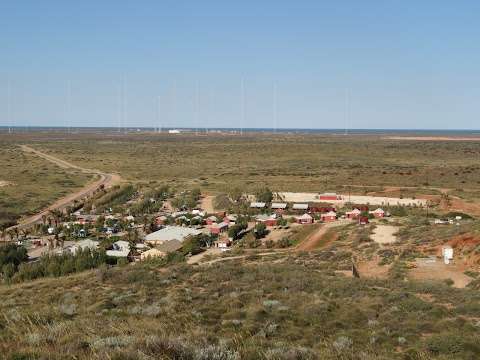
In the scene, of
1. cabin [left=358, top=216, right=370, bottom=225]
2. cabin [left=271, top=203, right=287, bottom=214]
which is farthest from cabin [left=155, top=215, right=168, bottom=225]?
cabin [left=358, top=216, right=370, bottom=225]

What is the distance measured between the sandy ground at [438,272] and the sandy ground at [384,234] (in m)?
6.76

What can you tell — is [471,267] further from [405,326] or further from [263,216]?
[263,216]

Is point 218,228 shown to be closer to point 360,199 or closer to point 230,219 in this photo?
point 230,219

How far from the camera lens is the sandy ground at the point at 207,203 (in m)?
62.6

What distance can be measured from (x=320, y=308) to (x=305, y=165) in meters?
104

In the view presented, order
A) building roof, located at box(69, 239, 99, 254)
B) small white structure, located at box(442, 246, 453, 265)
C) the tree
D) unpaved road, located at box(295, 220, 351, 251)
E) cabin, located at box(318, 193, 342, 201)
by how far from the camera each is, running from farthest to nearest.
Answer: cabin, located at box(318, 193, 342, 201), the tree, building roof, located at box(69, 239, 99, 254), unpaved road, located at box(295, 220, 351, 251), small white structure, located at box(442, 246, 453, 265)

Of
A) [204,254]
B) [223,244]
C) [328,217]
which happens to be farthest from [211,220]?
[204,254]

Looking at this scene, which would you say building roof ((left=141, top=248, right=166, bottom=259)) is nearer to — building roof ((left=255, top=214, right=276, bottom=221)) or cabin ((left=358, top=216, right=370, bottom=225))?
building roof ((left=255, top=214, right=276, bottom=221))

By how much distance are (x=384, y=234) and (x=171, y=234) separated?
19.3 m

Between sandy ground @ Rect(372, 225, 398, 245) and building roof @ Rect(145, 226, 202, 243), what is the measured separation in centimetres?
1633

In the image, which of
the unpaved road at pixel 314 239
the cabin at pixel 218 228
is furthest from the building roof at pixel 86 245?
the unpaved road at pixel 314 239

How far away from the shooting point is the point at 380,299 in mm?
18328

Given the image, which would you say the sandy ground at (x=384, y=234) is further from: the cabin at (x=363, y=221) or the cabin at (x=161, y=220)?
the cabin at (x=161, y=220)

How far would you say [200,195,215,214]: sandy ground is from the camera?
205ft
